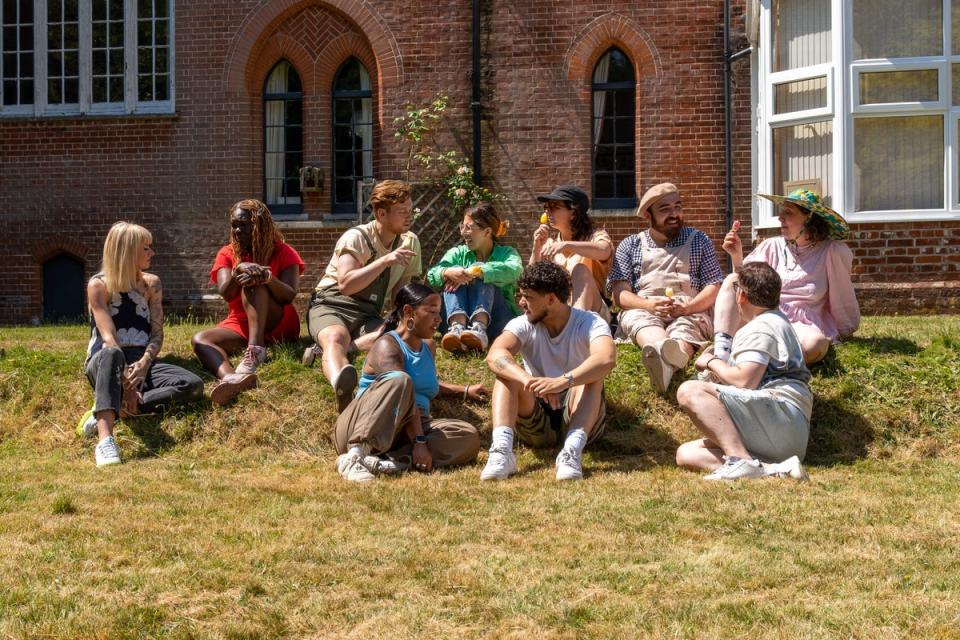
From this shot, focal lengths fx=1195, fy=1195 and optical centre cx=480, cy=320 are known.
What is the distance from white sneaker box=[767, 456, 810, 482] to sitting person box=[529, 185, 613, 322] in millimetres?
2322

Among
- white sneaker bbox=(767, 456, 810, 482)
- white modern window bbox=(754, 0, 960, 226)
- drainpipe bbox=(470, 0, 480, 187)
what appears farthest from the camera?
drainpipe bbox=(470, 0, 480, 187)

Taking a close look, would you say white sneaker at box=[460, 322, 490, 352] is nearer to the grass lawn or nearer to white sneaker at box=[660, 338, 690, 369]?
the grass lawn

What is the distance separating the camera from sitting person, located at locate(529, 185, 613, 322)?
28.5ft

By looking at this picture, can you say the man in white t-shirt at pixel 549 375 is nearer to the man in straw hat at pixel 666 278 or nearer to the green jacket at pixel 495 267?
the man in straw hat at pixel 666 278

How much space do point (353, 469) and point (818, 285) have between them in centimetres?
363

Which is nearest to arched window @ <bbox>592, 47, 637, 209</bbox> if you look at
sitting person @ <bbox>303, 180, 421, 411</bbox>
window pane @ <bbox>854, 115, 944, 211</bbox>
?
window pane @ <bbox>854, 115, 944, 211</bbox>

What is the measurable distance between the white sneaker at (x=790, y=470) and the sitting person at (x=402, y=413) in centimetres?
184

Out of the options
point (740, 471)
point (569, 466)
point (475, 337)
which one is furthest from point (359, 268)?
point (740, 471)

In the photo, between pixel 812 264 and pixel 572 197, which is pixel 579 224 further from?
pixel 812 264

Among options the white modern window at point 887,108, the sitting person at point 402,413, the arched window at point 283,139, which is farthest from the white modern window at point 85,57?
the sitting person at point 402,413

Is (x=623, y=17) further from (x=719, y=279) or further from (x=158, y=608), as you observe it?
(x=158, y=608)

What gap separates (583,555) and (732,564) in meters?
0.64

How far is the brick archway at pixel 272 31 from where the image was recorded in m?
15.0

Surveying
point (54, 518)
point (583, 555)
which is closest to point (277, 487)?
point (54, 518)
